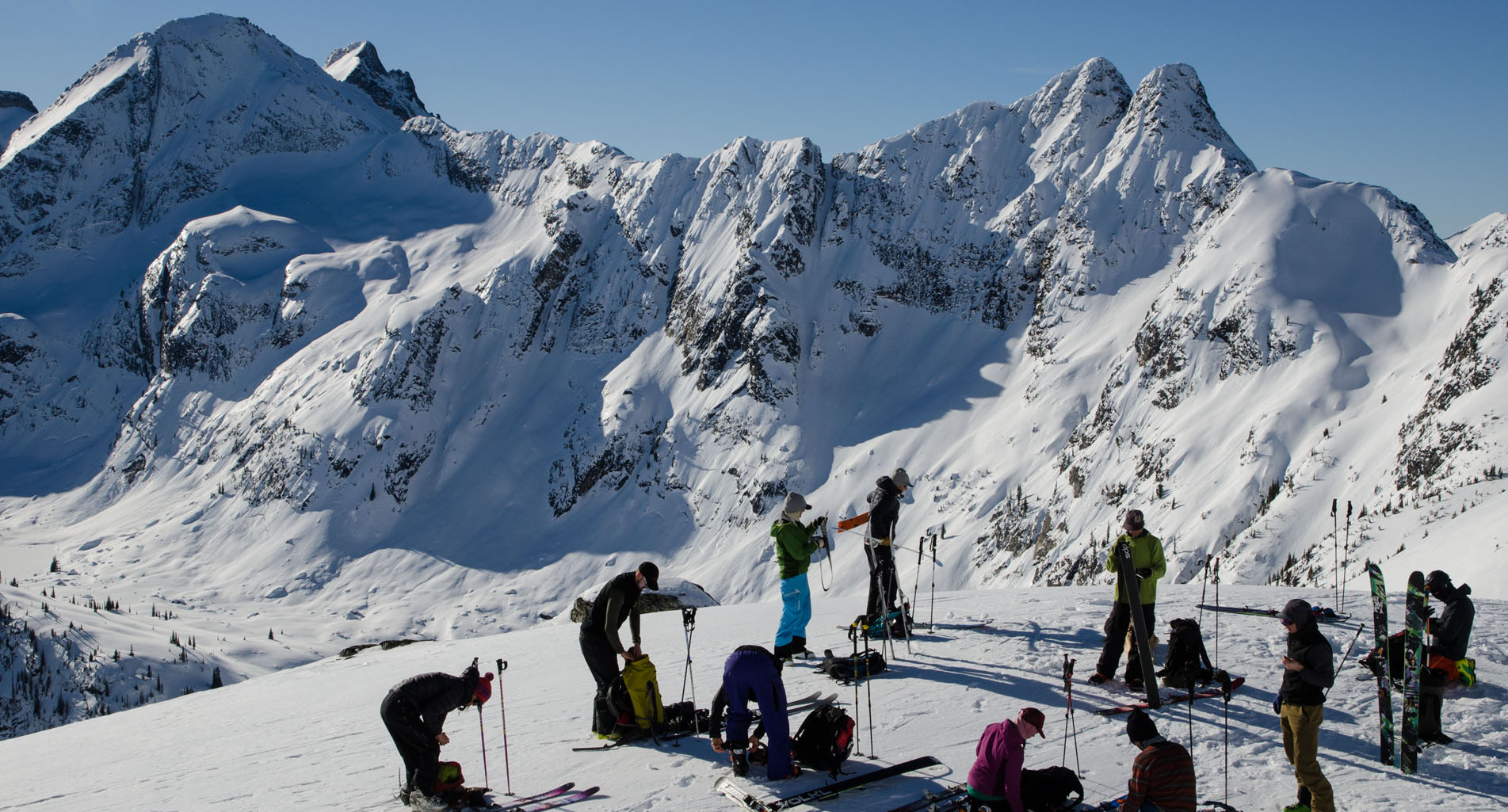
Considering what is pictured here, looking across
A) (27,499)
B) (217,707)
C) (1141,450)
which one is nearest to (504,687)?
(217,707)

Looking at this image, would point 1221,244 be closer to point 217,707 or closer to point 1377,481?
point 1377,481

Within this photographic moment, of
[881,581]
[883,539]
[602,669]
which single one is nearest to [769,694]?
[602,669]

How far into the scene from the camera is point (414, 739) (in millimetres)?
9328

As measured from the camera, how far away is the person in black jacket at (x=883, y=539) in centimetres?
1465

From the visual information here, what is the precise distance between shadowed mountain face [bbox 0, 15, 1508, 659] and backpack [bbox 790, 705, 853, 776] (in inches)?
1336

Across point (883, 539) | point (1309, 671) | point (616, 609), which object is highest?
point (883, 539)

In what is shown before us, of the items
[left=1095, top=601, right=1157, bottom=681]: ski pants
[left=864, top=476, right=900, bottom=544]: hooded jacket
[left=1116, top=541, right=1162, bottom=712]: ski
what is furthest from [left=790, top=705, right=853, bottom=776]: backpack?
[left=864, top=476, right=900, bottom=544]: hooded jacket

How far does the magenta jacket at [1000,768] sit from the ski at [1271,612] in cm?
868

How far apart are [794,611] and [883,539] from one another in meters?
2.06

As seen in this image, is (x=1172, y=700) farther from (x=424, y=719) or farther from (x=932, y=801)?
(x=424, y=719)

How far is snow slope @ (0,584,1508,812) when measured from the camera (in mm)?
9391

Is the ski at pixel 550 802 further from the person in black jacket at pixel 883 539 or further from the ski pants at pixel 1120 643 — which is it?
the ski pants at pixel 1120 643

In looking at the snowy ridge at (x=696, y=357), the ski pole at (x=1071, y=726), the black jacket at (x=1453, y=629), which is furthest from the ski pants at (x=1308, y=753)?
the snowy ridge at (x=696, y=357)

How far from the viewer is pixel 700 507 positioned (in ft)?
269
